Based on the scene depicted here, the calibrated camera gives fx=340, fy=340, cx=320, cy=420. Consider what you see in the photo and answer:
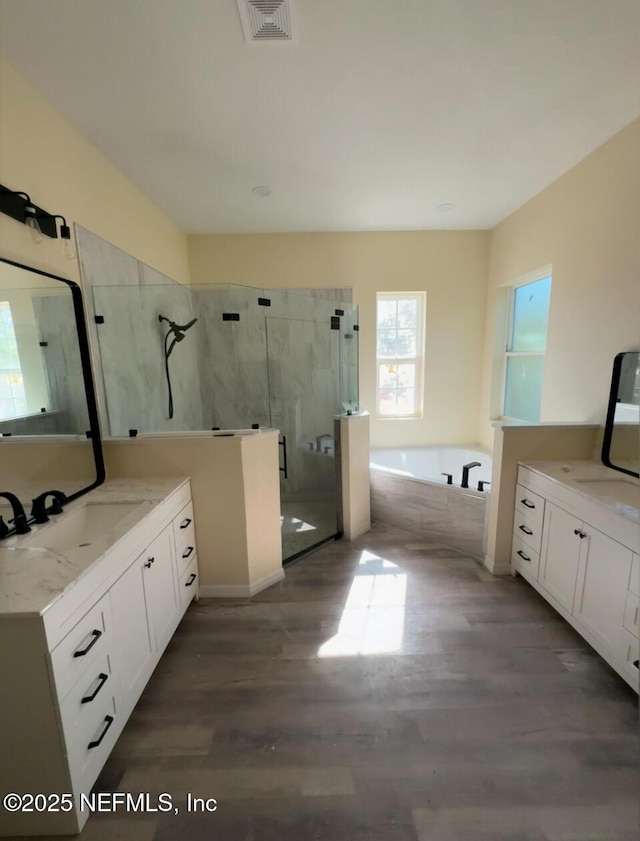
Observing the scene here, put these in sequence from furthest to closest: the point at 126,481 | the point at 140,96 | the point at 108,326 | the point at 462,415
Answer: the point at 462,415, the point at 108,326, the point at 126,481, the point at 140,96

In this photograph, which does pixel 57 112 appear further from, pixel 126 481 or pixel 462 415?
pixel 462 415

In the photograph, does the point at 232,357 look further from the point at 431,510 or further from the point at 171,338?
the point at 431,510

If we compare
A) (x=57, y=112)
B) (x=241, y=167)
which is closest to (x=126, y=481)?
(x=57, y=112)

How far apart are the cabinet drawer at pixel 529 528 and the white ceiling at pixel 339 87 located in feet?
7.49

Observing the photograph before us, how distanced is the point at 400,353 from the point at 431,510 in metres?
1.97

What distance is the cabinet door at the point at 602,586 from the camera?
4.91 feet

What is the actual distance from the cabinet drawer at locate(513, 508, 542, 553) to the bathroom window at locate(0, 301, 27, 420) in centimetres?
282

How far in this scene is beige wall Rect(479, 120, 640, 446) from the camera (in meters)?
2.01

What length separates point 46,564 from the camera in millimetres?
1163

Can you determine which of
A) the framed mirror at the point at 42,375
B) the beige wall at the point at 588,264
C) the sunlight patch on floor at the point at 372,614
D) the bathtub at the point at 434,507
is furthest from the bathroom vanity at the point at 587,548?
the framed mirror at the point at 42,375

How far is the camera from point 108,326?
7.44 feet

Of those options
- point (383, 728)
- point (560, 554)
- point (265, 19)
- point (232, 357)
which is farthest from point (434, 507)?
point (265, 19)

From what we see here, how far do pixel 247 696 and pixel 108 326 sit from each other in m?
2.28

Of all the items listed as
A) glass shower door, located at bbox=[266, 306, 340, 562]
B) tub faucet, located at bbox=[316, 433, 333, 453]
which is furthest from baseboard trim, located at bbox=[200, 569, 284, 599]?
tub faucet, located at bbox=[316, 433, 333, 453]
